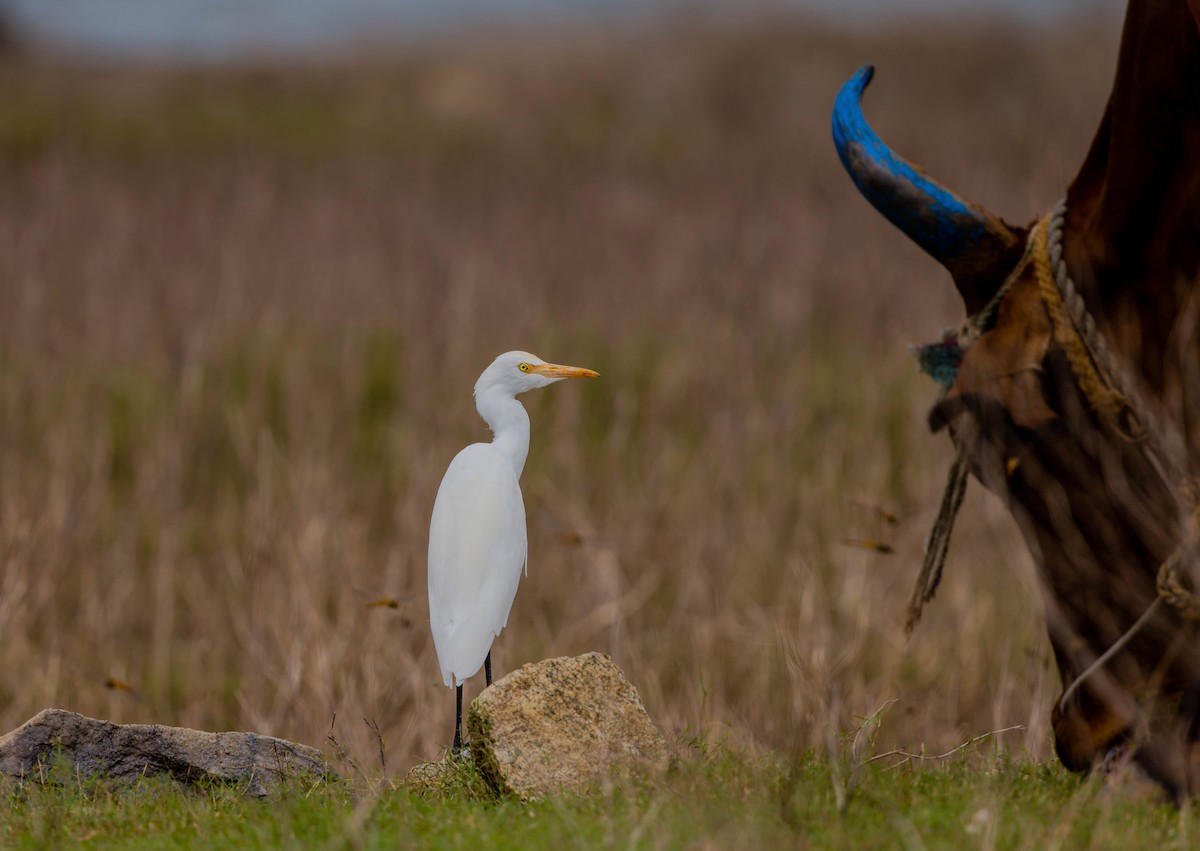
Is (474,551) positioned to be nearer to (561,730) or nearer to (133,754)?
(561,730)

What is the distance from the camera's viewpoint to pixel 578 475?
23.0 feet

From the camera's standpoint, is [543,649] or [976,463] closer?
[976,463]

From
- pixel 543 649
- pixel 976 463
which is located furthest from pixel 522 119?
pixel 976 463

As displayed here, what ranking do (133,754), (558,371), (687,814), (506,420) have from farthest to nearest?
(133,754)
(506,420)
(558,371)
(687,814)

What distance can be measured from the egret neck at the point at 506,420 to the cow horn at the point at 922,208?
78 centimetres

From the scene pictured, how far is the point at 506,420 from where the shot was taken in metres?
2.58

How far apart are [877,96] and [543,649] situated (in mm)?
13943

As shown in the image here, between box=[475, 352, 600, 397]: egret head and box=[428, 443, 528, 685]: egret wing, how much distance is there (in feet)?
0.44

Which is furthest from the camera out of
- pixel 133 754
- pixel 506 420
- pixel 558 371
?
pixel 133 754

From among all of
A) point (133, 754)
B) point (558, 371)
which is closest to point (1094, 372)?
point (558, 371)

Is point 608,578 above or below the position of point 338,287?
below

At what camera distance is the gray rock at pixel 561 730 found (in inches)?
101

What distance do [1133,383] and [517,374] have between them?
3.86ft

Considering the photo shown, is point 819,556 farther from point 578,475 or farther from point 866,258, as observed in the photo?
point 866,258
